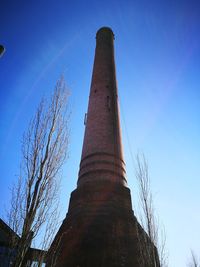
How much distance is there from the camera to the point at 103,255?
553cm

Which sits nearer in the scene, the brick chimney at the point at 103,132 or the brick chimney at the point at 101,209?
the brick chimney at the point at 101,209

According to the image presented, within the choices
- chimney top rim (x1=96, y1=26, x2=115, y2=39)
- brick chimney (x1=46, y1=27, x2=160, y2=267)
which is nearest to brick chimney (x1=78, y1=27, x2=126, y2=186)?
brick chimney (x1=46, y1=27, x2=160, y2=267)

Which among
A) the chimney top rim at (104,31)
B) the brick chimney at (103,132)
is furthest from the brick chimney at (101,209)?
the chimney top rim at (104,31)

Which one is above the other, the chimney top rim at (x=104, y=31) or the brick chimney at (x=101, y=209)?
the chimney top rim at (x=104, y=31)

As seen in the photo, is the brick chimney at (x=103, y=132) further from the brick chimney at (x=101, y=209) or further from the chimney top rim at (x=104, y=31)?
the chimney top rim at (x=104, y=31)

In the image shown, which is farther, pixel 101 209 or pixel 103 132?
pixel 103 132

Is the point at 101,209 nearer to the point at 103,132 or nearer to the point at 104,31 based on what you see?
the point at 103,132

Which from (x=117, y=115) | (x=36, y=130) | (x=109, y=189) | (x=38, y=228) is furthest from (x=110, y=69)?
(x=38, y=228)

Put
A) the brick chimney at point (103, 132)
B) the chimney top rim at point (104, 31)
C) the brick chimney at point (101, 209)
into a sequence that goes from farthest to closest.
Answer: the chimney top rim at point (104, 31) → the brick chimney at point (103, 132) → the brick chimney at point (101, 209)

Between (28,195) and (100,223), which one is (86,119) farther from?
(28,195)

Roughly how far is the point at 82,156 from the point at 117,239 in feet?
10.7

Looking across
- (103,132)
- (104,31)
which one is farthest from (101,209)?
(104,31)

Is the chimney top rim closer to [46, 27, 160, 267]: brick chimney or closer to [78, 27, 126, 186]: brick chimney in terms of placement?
[78, 27, 126, 186]: brick chimney

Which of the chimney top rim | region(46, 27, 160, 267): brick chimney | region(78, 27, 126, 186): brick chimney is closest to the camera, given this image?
region(46, 27, 160, 267): brick chimney
